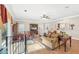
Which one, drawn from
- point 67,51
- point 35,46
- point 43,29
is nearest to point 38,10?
point 43,29

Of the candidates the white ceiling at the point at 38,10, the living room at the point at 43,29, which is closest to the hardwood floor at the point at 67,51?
the living room at the point at 43,29

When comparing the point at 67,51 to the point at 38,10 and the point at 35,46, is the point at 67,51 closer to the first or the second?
the point at 35,46

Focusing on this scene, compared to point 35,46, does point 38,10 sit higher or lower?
higher

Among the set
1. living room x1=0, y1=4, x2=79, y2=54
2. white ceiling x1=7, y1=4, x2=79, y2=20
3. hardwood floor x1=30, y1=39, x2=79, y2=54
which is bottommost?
hardwood floor x1=30, y1=39, x2=79, y2=54

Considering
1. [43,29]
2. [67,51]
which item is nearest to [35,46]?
[43,29]

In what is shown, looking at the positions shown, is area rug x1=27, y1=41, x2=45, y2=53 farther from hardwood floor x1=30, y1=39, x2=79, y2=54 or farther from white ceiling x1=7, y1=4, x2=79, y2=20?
white ceiling x1=7, y1=4, x2=79, y2=20

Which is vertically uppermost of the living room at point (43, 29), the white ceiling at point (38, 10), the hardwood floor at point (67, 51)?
the white ceiling at point (38, 10)

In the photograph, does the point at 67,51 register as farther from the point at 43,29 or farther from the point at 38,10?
the point at 38,10

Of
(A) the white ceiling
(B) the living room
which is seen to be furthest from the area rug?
(A) the white ceiling

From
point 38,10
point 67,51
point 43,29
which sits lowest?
point 67,51

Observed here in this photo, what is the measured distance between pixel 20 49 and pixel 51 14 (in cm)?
69

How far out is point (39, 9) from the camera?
75.9 inches

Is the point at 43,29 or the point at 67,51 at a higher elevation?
the point at 43,29

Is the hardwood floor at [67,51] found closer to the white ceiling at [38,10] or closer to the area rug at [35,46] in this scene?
the area rug at [35,46]
